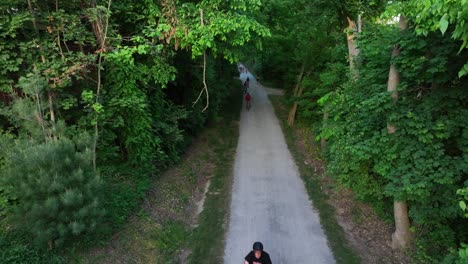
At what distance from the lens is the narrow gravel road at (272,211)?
8.67 m

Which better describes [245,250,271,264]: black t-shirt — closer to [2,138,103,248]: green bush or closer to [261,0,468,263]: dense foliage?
[261,0,468,263]: dense foliage

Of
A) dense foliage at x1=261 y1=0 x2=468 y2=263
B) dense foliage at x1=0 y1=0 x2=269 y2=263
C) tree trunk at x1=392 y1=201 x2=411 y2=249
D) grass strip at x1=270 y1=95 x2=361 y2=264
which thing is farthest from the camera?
grass strip at x1=270 y1=95 x2=361 y2=264

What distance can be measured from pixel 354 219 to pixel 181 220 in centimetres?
529

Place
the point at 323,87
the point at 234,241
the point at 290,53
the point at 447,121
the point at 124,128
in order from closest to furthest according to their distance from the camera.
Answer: the point at 447,121, the point at 234,241, the point at 124,128, the point at 323,87, the point at 290,53

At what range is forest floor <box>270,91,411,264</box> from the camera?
854cm

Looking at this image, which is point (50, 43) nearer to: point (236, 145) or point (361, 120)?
point (361, 120)

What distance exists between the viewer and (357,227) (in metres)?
9.71

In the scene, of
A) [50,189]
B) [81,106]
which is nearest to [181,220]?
[50,189]

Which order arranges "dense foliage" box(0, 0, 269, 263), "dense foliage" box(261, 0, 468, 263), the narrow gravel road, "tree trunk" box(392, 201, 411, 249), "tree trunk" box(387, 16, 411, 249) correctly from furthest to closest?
the narrow gravel road → "tree trunk" box(392, 201, 411, 249) → "tree trunk" box(387, 16, 411, 249) → "dense foliage" box(0, 0, 269, 263) → "dense foliage" box(261, 0, 468, 263)

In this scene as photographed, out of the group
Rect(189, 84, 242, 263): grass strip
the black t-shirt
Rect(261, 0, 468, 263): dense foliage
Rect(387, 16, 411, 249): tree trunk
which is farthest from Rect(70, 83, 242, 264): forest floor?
Rect(387, 16, 411, 249): tree trunk

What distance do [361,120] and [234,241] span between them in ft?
15.3

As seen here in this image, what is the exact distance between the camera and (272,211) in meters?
10.5

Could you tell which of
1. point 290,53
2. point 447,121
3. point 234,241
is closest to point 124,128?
point 234,241

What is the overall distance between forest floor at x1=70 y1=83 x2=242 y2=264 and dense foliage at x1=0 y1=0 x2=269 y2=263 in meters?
0.49
